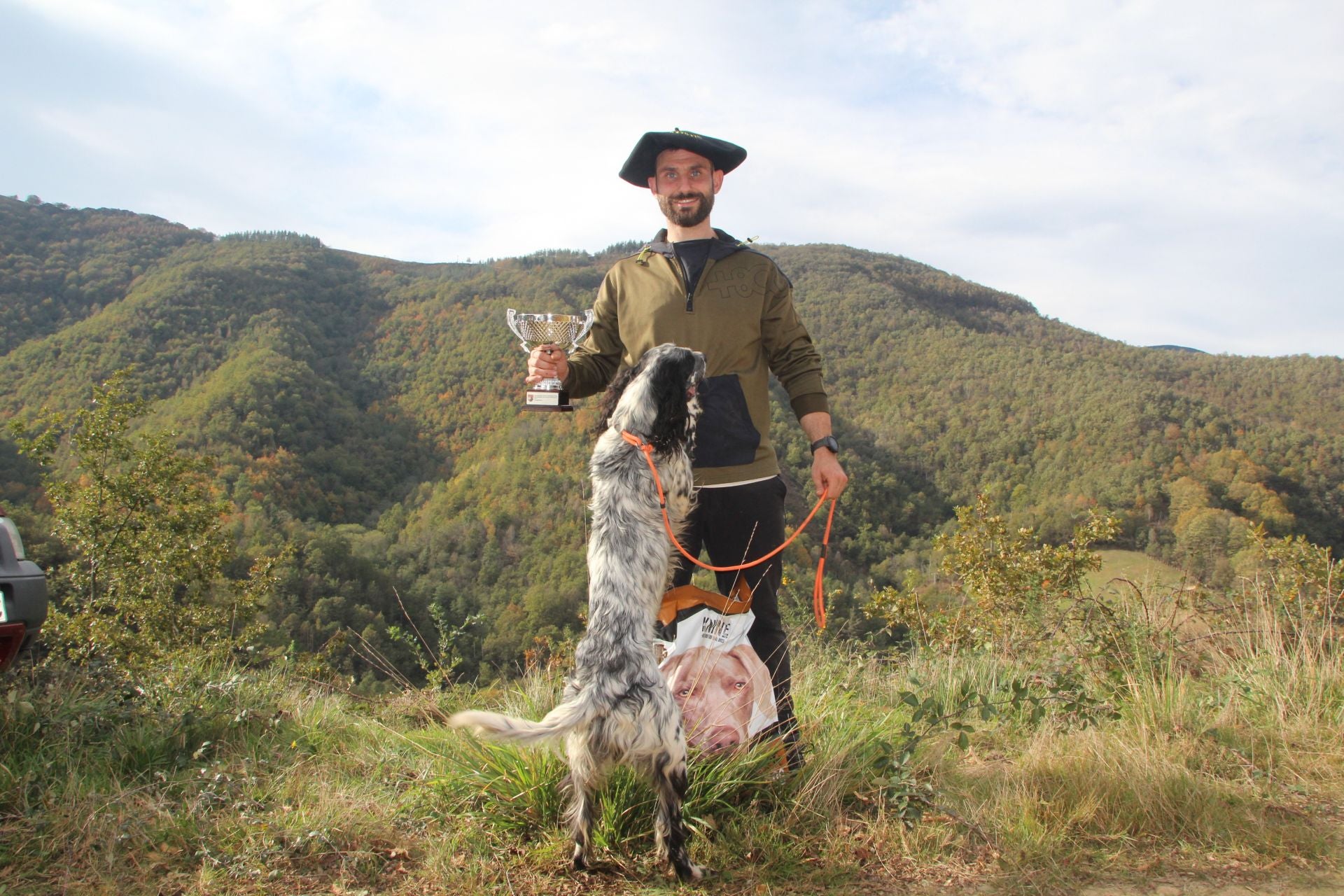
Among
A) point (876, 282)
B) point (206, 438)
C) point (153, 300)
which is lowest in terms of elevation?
point (206, 438)

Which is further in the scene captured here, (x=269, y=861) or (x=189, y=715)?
(x=189, y=715)

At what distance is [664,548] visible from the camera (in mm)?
2352

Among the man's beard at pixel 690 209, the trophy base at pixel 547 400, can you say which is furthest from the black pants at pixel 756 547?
the man's beard at pixel 690 209

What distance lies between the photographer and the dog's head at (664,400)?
2400 millimetres

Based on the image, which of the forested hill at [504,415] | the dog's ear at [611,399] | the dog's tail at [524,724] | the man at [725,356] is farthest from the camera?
the forested hill at [504,415]

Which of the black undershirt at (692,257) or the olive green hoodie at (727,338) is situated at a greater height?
the black undershirt at (692,257)

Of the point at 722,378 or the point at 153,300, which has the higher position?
the point at 153,300

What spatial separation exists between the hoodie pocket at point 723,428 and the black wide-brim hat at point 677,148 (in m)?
0.78

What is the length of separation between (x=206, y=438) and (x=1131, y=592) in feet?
174

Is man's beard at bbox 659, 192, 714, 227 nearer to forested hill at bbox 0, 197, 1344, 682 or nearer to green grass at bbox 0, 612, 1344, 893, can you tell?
green grass at bbox 0, 612, 1344, 893

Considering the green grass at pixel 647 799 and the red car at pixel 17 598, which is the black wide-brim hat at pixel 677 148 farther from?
the red car at pixel 17 598

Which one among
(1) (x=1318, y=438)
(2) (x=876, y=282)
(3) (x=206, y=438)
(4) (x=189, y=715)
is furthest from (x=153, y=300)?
(1) (x=1318, y=438)

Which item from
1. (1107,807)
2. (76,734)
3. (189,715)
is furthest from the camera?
(189,715)

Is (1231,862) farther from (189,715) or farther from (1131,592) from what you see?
(189,715)
